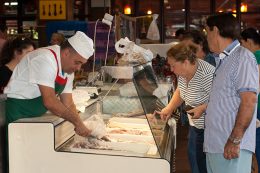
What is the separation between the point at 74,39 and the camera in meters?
2.71

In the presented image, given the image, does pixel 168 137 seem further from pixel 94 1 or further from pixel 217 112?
pixel 94 1

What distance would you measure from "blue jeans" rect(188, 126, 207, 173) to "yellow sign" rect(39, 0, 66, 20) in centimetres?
570

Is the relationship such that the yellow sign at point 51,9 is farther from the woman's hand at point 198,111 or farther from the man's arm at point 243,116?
the man's arm at point 243,116

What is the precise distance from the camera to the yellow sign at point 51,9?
8547 millimetres

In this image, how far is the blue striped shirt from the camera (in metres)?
2.51

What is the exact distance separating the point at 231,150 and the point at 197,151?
3.29ft

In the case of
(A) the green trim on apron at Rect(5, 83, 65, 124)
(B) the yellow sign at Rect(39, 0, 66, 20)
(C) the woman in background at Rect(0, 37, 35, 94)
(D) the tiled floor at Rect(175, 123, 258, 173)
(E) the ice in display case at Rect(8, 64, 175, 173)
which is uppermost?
(B) the yellow sign at Rect(39, 0, 66, 20)

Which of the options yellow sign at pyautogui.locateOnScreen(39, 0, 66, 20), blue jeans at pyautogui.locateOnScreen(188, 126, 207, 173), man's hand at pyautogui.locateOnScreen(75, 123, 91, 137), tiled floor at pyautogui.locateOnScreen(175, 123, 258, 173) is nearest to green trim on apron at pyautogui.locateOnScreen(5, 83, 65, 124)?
man's hand at pyautogui.locateOnScreen(75, 123, 91, 137)

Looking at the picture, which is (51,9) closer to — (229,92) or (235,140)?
(229,92)

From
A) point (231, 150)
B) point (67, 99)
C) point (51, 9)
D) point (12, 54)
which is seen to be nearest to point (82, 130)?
point (67, 99)

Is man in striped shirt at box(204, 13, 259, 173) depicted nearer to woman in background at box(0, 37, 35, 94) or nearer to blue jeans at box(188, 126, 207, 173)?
blue jeans at box(188, 126, 207, 173)

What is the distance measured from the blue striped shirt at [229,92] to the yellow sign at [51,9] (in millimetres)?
6410

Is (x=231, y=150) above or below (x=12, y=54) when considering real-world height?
below

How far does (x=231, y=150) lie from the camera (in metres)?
2.53
